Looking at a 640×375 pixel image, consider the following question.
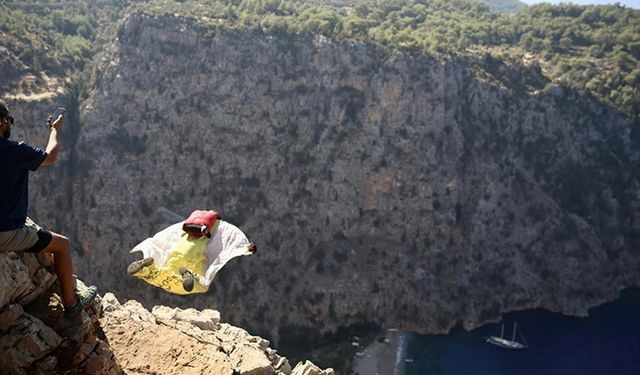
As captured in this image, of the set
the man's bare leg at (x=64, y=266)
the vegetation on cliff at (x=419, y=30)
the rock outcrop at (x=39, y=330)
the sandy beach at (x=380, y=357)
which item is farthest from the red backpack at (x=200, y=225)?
the vegetation on cliff at (x=419, y=30)

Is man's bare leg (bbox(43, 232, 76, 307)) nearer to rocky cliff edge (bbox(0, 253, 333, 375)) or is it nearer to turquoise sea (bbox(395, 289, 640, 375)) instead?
rocky cliff edge (bbox(0, 253, 333, 375))

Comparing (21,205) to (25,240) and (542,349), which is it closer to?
(25,240)

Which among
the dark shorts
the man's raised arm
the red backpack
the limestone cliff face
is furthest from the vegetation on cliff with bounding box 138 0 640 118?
the dark shorts

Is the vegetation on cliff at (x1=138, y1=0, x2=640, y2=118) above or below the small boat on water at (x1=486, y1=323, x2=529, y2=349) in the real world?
above

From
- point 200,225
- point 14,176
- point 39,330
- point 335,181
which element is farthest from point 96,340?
point 335,181

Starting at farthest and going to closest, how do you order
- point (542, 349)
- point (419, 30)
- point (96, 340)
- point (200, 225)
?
point (419, 30)
point (542, 349)
point (200, 225)
point (96, 340)

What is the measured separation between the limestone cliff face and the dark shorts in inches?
1727

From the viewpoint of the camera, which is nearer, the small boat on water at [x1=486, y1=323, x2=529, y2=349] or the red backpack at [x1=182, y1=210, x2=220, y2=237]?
the red backpack at [x1=182, y1=210, x2=220, y2=237]

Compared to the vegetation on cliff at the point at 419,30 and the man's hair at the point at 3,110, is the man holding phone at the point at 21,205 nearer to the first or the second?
the man's hair at the point at 3,110

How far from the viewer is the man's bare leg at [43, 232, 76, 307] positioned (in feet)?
25.8

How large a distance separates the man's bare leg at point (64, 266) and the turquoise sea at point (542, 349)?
135 feet

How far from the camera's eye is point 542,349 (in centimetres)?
5069

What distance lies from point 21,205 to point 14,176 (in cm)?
52

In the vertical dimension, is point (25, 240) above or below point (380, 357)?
above
